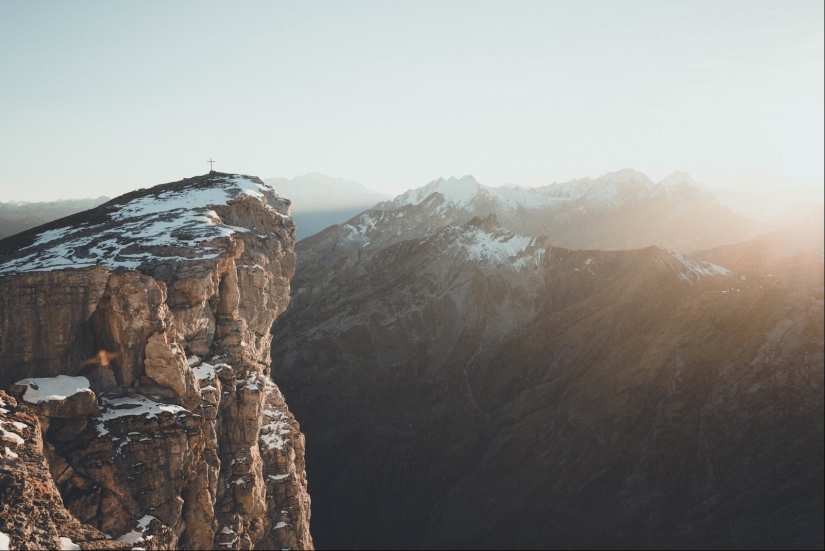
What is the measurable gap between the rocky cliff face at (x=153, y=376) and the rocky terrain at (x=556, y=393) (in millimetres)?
45364

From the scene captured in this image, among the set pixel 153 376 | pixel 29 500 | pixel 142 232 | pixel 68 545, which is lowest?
pixel 68 545

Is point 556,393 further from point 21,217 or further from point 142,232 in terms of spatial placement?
point 21,217

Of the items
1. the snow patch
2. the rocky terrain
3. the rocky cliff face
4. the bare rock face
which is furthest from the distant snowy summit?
the rocky terrain

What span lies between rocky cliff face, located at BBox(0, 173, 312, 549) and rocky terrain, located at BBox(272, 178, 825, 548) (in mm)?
45364

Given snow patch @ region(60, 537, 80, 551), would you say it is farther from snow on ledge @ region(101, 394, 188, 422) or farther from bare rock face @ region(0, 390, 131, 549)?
snow on ledge @ region(101, 394, 188, 422)

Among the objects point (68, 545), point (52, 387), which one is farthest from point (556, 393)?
point (68, 545)

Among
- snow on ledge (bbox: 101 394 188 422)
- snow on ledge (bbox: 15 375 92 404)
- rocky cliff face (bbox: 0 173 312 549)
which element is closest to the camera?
snow on ledge (bbox: 15 375 92 404)

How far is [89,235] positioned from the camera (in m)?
40.3

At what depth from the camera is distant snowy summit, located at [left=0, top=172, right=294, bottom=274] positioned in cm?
3494

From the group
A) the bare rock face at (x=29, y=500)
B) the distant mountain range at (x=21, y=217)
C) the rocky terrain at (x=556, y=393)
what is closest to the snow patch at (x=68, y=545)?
the bare rock face at (x=29, y=500)

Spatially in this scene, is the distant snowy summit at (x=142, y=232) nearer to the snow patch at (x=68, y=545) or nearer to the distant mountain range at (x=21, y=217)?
the snow patch at (x=68, y=545)

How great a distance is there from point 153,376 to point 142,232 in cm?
1363

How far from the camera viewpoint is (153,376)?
31.9 meters

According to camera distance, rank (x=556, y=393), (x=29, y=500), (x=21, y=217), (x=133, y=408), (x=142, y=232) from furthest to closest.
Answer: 1. (x=21, y=217)
2. (x=556, y=393)
3. (x=142, y=232)
4. (x=133, y=408)
5. (x=29, y=500)
